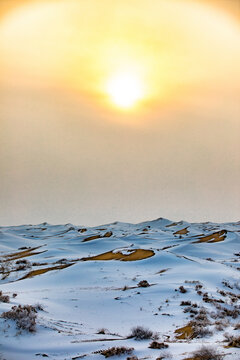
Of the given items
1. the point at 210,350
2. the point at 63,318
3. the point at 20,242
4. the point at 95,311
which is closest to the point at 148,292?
the point at 95,311

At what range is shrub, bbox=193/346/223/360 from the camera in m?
8.70

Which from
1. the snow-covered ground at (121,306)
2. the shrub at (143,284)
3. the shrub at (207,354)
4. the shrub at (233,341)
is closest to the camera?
the shrub at (207,354)

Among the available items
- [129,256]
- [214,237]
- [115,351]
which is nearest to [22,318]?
[115,351]

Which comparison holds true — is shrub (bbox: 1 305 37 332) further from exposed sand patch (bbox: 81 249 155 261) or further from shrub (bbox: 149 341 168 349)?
exposed sand patch (bbox: 81 249 155 261)

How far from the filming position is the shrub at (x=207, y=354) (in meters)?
8.70

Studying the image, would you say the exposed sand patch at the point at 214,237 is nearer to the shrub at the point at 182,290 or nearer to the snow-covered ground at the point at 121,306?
the snow-covered ground at the point at 121,306

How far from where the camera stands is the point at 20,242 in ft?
206

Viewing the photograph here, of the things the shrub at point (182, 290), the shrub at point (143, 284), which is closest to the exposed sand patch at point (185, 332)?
the shrub at point (182, 290)

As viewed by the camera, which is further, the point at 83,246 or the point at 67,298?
the point at 83,246

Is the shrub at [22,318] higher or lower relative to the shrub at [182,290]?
higher

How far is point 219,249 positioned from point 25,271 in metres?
27.3

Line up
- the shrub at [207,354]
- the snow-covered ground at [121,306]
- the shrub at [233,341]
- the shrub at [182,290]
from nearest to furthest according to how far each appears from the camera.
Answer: the shrub at [207,354] < the shrub at [233,341] < the snow-covered ground at [121,306] < the shrub at [182,290]

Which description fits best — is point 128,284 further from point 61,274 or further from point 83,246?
point 83,246

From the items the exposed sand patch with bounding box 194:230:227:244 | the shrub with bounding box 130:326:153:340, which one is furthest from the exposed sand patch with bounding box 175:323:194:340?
the exposed sand patch with bounding box 194:230:227:244
